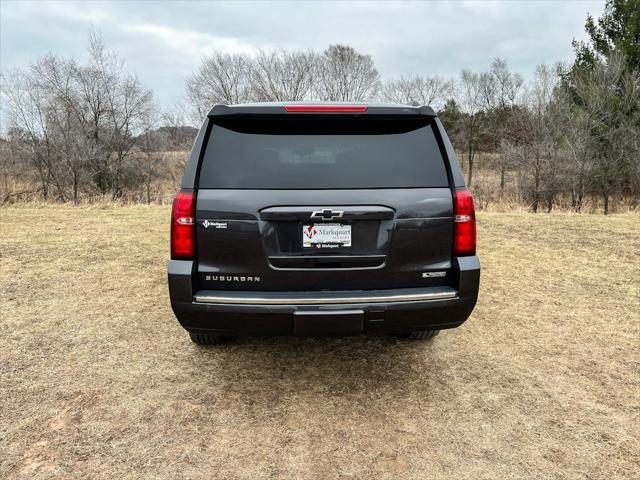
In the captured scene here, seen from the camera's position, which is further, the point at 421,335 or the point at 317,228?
the point at 421,335

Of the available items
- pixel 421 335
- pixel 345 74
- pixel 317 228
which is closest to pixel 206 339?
pixel 317 228

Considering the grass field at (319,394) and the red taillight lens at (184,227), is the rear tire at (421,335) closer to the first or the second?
the grass field at (319,394)

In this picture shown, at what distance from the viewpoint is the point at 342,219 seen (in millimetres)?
2518

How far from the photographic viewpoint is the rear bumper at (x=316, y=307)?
252 centimetres

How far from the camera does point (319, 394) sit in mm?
2963

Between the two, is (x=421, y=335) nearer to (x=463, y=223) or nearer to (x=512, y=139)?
(x=463, y=223)

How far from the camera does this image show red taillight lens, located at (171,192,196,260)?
2533 mm

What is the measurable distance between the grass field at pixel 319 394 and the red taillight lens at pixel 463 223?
105 cm

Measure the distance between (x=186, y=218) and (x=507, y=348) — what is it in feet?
9.29

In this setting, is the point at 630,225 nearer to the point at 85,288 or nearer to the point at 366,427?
the point at 366,427

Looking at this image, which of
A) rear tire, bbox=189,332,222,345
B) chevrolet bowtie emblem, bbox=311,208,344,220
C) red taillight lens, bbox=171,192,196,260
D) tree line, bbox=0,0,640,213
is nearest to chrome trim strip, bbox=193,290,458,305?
red taillight lens, bbox=171,192,196,260

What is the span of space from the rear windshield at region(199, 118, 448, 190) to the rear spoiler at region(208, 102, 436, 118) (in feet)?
0.22

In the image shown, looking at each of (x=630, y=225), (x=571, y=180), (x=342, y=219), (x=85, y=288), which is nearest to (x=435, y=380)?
(x=342, y=219)

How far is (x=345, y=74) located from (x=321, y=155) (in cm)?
4044
